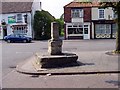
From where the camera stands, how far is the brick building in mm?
51844

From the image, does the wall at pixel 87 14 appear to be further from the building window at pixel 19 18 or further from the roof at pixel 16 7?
the building window at pixel 19 18

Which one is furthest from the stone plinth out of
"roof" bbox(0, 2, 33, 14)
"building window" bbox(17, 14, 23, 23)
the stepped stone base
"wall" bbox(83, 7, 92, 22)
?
"building window" bbox(17, 14, 23, 23)

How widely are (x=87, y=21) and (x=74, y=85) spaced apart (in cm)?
4223

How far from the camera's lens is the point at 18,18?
55.3 metres

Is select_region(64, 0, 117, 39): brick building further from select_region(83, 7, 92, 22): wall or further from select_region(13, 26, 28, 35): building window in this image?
select_region(13, 26, 28, 35): building window

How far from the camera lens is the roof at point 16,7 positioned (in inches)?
2164

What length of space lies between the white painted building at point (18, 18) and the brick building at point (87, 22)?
22.9 feet

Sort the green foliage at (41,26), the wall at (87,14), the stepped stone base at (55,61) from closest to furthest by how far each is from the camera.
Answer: the stepped stone base at (55,61), the wall at (87,14), the green foliage at (41,26)

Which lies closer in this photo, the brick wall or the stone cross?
the stone cross

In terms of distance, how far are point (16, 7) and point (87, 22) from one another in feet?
46.4

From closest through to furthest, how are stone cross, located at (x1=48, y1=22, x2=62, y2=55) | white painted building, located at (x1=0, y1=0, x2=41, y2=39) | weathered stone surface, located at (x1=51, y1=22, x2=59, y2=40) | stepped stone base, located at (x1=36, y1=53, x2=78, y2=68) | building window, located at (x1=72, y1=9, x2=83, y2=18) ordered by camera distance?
1. stepped stone base, located at (x1=36, y1=53, x2=78, y2=68)
2. stone cross, located at (x1=48, y1=22, x2=62, y2=55)
3. weathered stone surface, located at (x1=51, y1=22, x2=59, y2=40)
4. building window, located at (x1=72, y1=9, x2=83, y2=18)
5. white painted building, located at (x1=0, y1=0, x2=41, y2=39)

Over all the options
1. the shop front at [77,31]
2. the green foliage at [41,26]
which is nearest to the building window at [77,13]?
the shop front at [77,31]

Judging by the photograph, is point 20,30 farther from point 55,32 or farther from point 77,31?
point 55,32

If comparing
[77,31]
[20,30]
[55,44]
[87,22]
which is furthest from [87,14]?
[55,44]
